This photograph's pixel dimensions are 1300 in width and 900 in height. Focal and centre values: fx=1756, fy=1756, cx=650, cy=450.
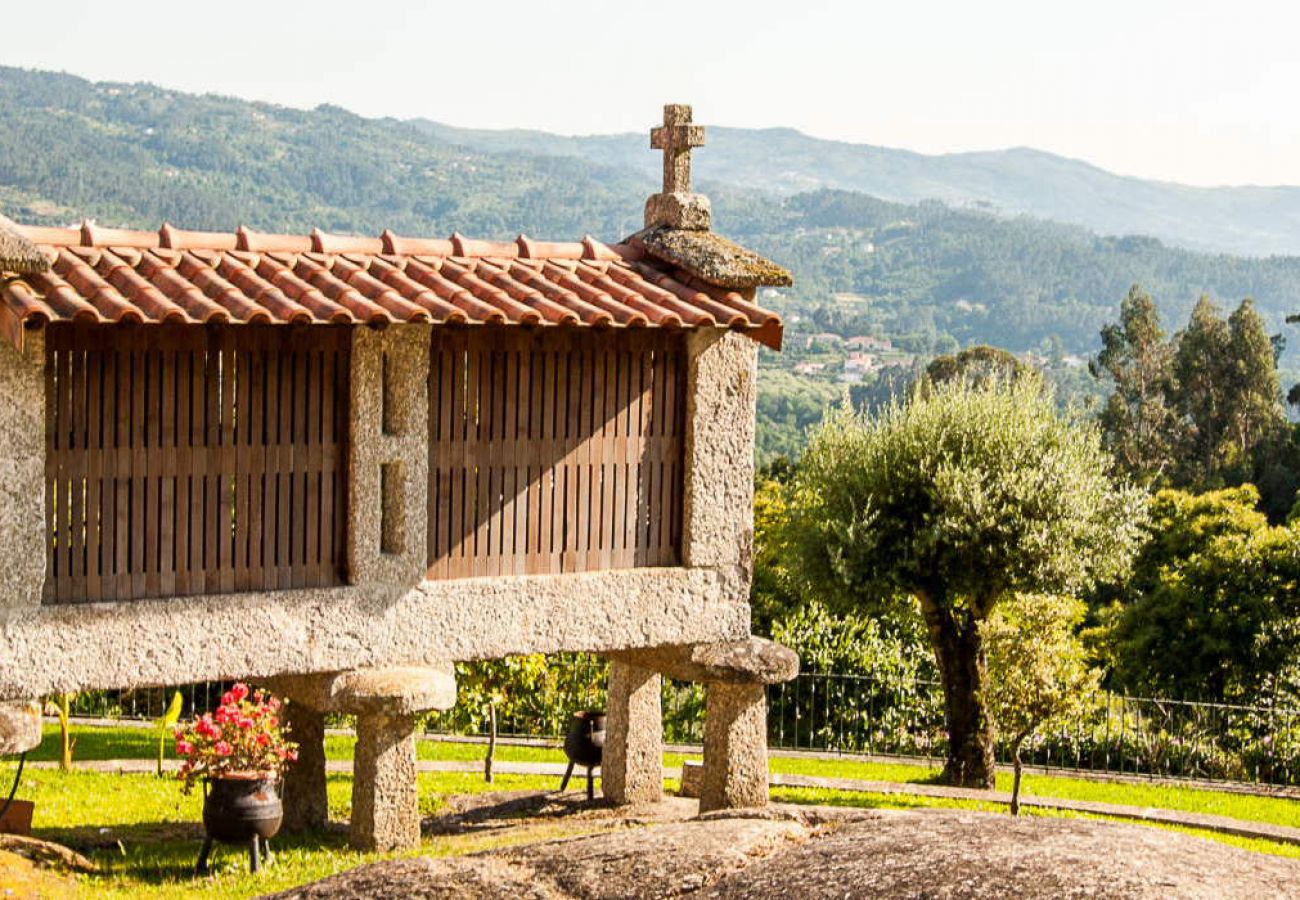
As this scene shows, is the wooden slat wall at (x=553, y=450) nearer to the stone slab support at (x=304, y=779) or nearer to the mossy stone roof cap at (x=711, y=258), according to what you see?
the mossy stone roof cap at (x=711, y=258)

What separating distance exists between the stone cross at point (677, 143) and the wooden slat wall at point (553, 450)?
1.67 m

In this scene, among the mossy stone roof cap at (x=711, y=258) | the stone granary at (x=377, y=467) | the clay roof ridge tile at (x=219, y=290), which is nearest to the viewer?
the clay roof ridge tile at (x=219, y=290)

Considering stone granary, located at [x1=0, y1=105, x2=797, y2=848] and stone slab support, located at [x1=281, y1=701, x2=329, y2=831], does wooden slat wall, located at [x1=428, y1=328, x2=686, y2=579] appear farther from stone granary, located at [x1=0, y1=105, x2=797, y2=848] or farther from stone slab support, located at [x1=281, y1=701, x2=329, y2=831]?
stone slab support, located at [x1=281, y1=701, x2=329, y2=831]

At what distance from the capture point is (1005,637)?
19.5m

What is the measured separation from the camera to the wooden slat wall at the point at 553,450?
42.7 ft

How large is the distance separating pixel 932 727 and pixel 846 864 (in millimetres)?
19600

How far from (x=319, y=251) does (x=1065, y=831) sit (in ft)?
22.3

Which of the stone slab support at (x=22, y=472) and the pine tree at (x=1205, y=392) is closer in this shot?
the stone slab support at (x=22, y=472)

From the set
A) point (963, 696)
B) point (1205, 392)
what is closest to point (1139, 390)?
point (1205, 392)

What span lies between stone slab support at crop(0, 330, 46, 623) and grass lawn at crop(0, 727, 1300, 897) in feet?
7.70

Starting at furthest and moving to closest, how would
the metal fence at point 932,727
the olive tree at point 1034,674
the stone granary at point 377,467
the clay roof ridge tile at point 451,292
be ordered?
the metal fence at point 932,727 < the olive tree at point 1034,674 < the clay roof ridge tile at point 451,292 < the stone granary at point 377,467

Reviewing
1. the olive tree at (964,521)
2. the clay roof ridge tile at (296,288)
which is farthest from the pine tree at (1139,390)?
the clay roof ridge tile at (296,288)

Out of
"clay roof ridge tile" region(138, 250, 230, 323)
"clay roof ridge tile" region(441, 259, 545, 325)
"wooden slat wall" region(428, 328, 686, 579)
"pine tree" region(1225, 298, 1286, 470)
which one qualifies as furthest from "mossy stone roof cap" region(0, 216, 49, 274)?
"pine tree" region(1225, 298, 1286, 470)

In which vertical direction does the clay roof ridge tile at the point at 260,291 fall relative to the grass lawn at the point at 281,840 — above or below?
above
